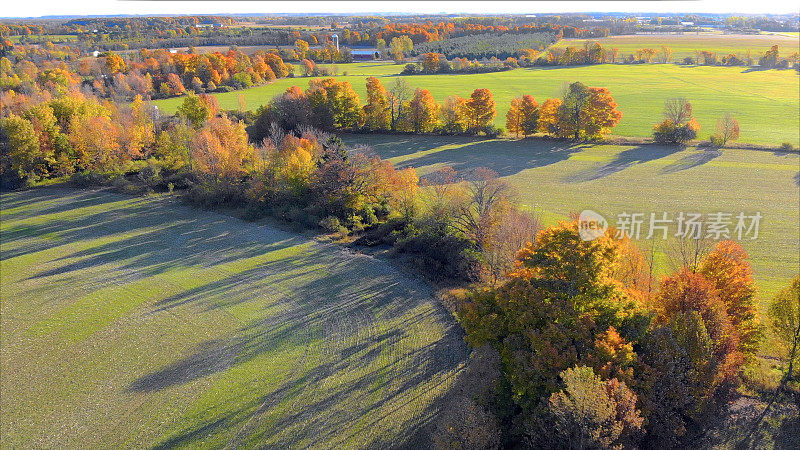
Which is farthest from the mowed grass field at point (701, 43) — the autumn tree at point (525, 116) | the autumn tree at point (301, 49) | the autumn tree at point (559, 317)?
the autumn tree at point (559, 317)

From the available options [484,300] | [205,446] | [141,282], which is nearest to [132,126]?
[141,282]

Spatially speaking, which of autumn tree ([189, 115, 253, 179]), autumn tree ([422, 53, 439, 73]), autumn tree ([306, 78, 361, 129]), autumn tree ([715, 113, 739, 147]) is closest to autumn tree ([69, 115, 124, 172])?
autumn tree ([189, 115, 253, 179])

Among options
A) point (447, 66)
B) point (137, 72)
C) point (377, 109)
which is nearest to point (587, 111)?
point (377, 109)

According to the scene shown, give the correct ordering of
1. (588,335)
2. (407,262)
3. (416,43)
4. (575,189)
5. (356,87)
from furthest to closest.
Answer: (416,43) → (356,87) → (575,189) → (407,262) → (588,335)

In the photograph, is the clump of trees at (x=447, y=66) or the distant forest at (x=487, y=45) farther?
the distant forest at (x=487, y=45)

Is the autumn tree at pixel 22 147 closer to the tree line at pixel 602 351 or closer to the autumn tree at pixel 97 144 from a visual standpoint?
the autumn tree at pixel 97 144

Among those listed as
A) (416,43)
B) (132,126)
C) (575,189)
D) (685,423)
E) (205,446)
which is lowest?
(205,446)

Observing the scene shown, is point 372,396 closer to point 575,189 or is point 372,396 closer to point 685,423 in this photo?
point 685,423

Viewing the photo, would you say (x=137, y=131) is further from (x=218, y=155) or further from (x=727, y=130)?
(x=727, y=130)
